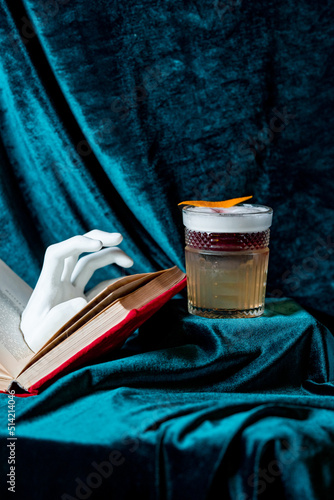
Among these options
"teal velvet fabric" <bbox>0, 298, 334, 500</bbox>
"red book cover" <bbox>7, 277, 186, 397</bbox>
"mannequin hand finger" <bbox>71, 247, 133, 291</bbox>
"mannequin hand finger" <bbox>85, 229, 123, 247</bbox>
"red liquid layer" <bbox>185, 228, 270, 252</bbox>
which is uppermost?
"mannequin hand finger" <bbox>85, 229, 123, 247</bbox>

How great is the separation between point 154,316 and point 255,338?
24cm

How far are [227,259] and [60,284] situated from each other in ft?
1.16

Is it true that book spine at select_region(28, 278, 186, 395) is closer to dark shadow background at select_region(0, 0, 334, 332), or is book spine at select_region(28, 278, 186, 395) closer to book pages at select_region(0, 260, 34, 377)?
book pages at select_region(0, 260, 34, 377)

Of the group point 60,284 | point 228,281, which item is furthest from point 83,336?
point 228,281

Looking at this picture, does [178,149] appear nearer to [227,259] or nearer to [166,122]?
[166,122]

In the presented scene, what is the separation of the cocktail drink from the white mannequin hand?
0.16 meters

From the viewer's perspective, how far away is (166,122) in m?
1.44

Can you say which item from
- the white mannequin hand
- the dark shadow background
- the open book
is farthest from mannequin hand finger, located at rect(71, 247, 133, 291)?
the dark shadow background

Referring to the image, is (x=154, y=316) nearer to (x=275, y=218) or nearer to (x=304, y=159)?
(x=275, y=218)

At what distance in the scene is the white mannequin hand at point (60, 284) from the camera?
107cm

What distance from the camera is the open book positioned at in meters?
0.98

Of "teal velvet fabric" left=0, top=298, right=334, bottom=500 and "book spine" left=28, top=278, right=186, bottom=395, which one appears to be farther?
"book spine" left=28, top=278, right=186, bottom=395

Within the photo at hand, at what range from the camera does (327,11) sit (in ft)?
4.42

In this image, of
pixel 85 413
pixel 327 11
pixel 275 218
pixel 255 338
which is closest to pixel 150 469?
pixel 85 413
